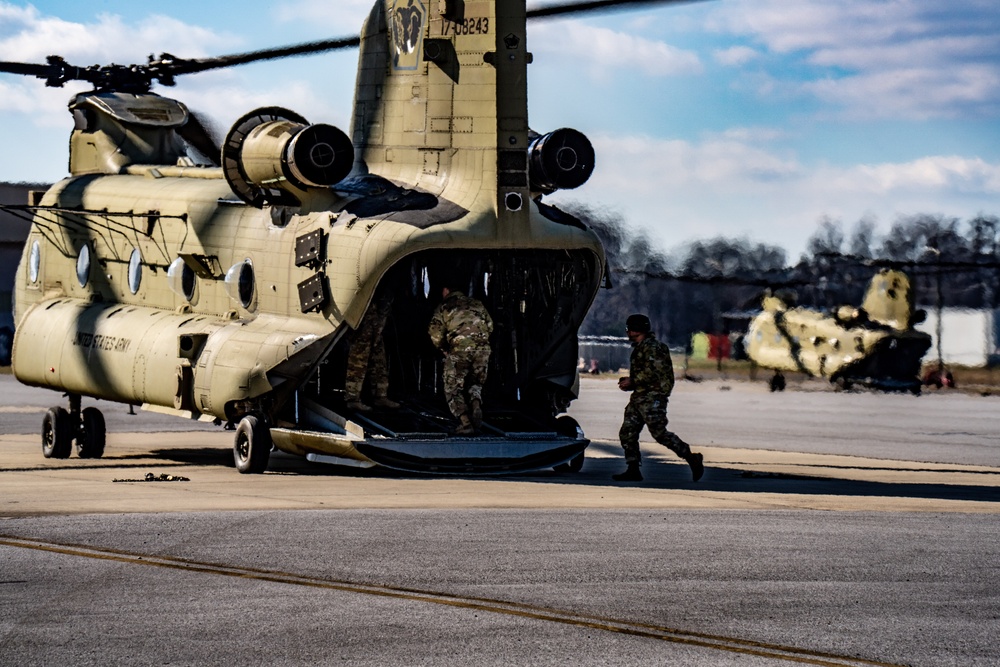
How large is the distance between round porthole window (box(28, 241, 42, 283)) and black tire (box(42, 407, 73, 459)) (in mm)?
3504

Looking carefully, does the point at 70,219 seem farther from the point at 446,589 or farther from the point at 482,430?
the point at 446,589

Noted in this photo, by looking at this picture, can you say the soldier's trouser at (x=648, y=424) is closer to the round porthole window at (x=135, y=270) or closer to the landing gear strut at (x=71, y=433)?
the landing gear strut at (x=71, y=433)

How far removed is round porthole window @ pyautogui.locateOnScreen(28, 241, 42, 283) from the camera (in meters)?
24.0

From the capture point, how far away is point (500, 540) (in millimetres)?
12031

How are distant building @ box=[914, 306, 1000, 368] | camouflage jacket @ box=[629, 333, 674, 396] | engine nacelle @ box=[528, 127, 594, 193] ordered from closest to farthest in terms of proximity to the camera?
camouflage jacket @ box=[629, 333, 674, 396]
engine nacelle @ box=[528, 127, 594, 193]
distant building @ box=[914, 306, 1000, 368]

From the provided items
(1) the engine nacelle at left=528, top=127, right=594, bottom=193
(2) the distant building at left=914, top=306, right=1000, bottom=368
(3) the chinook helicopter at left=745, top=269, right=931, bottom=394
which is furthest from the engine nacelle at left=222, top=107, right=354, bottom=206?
(2) the distant building at left=914, top=306, right=1000, bottom=368

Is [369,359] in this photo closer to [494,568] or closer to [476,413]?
[476,413]

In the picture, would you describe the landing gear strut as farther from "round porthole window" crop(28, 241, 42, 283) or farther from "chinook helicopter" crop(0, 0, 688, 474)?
"round porthole window" crop(28, 241, 42, 283)

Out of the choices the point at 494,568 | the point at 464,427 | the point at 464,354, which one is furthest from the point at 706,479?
the point at 494,568

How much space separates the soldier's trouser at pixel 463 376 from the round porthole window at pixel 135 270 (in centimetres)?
599

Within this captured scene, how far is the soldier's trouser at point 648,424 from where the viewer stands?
17.8m

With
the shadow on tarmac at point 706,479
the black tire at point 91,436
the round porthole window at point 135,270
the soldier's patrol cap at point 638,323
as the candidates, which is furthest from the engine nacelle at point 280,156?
the black tire at point 91,436

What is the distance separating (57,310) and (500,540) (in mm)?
13160

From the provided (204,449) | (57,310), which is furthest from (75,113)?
(204,449)
